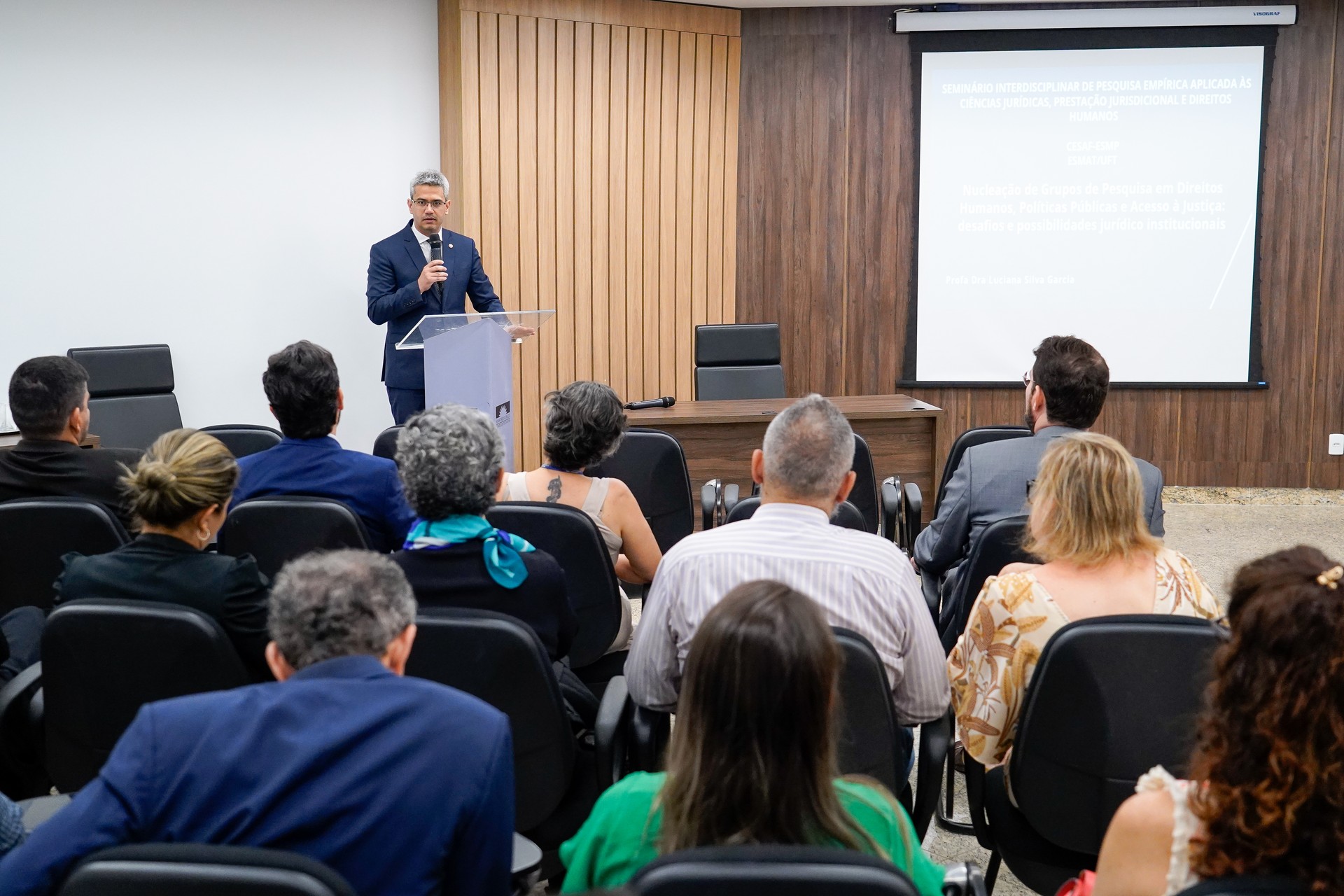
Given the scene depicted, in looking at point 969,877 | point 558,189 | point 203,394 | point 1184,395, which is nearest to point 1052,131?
point 1184,395

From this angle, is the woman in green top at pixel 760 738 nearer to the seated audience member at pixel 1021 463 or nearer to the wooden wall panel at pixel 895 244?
the seated audience member at pixel 1021 463

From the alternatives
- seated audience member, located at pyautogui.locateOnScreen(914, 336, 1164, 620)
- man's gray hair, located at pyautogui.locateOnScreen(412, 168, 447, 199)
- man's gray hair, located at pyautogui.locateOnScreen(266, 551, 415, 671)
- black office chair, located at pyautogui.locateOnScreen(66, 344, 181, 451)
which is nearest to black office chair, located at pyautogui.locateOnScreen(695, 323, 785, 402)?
man's gray hair, located at pyautogui.locateOnScreen(412, 168, 447, 199)

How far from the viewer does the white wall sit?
221 inches

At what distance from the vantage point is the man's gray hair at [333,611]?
1.45 m

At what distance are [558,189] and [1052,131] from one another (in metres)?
3.12

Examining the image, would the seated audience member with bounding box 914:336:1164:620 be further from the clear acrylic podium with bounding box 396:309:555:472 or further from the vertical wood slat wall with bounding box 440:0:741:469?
the vertical wood slat wall with bounding box 440:0:741:469

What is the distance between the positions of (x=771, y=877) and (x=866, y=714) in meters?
0.94

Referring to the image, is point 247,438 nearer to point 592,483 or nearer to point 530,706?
point 592,483

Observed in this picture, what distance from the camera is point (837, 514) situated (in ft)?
10.7

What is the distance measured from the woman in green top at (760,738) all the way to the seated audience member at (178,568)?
1148 mm

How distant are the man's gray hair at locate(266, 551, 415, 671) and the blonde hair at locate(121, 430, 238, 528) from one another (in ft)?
2.54

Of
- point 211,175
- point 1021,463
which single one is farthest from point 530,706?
point 211,175

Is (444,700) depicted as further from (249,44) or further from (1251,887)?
(249,44)

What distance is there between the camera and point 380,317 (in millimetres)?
5594
